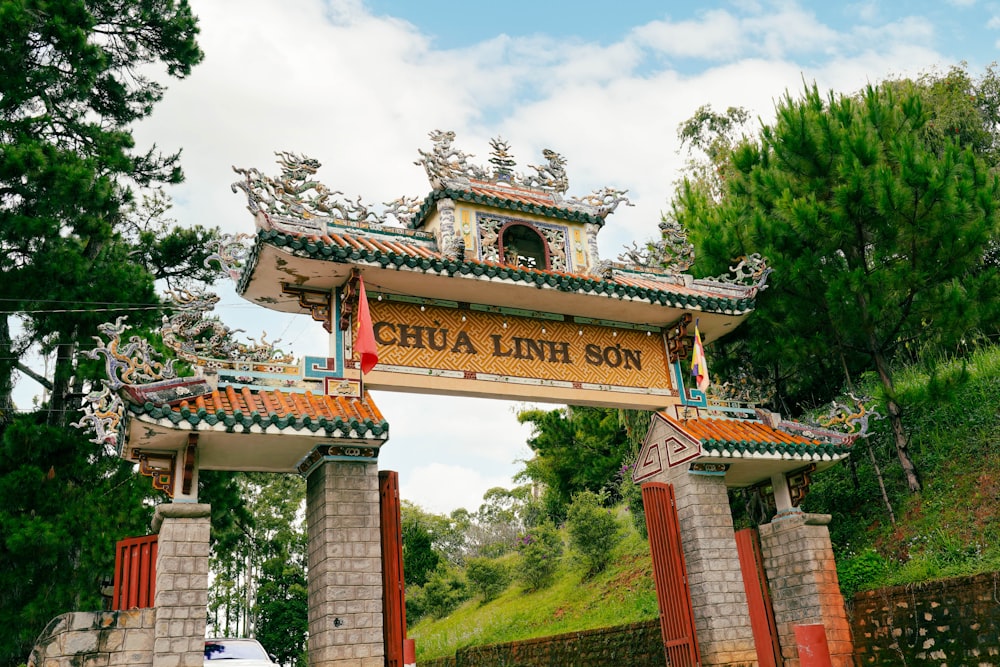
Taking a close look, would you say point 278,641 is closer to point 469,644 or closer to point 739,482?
point 469,644

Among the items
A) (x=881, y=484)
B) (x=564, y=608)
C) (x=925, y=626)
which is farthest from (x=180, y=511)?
(x=564, y=608)

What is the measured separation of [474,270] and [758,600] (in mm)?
5566

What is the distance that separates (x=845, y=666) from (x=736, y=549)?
6.25 ft

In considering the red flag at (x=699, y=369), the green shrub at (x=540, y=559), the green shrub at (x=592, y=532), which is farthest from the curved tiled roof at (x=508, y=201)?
the green shrub at (x=540, y=559)

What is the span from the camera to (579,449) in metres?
21.1

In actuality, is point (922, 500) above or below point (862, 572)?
above

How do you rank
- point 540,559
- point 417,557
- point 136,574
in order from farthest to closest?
1. point 417,557
2. point 540,559
3. point 136,574

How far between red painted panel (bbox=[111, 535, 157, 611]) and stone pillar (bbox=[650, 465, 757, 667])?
603cm

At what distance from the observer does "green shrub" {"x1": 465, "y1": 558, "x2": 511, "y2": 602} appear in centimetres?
2033

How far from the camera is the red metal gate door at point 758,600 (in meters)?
Result: 9.96

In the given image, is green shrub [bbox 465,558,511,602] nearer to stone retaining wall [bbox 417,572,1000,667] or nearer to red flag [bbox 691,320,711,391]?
stone retaining wall [bbox 417,572,1000,667]

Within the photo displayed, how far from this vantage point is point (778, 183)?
11.7 meters

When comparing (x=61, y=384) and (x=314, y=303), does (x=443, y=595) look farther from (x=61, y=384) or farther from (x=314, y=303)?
(x=314, y=303)

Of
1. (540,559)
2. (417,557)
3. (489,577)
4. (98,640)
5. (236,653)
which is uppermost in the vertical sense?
(417,557)
